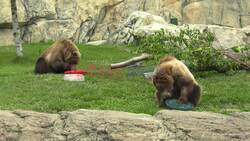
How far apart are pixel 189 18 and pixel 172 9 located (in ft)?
5.12

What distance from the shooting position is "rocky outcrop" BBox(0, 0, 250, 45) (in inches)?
1416

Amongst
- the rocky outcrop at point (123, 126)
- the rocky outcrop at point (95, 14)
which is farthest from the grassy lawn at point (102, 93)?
the rocky outcrop at point (95, 14)

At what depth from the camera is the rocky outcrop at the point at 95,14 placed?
36.0 m

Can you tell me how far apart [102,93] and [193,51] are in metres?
3.88

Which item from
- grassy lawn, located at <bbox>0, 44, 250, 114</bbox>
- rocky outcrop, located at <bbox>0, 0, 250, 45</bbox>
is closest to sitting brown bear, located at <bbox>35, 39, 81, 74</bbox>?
grassy lawn, located at <bbox>0, 44, 250, 114</bbox>

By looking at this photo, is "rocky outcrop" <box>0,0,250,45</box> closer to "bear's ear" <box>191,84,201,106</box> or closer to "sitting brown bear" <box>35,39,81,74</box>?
"sitting brown bear" <box>35,39,81,74</box>

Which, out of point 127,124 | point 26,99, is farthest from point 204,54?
point 127,124

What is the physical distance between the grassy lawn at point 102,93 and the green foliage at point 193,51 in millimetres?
403

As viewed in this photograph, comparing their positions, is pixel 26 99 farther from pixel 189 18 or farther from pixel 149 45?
pixel 189 18

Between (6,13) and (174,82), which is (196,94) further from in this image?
(6,13)

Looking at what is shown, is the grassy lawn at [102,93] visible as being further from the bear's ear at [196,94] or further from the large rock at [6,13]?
the large rock at [6,13]

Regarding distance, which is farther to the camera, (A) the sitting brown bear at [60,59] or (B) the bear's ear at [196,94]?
(A) the sitting brown bear at [60,59]

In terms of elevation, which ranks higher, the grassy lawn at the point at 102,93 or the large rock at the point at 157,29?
the large rock at the point at 157,29

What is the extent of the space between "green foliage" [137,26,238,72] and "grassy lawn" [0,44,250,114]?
403 mm
